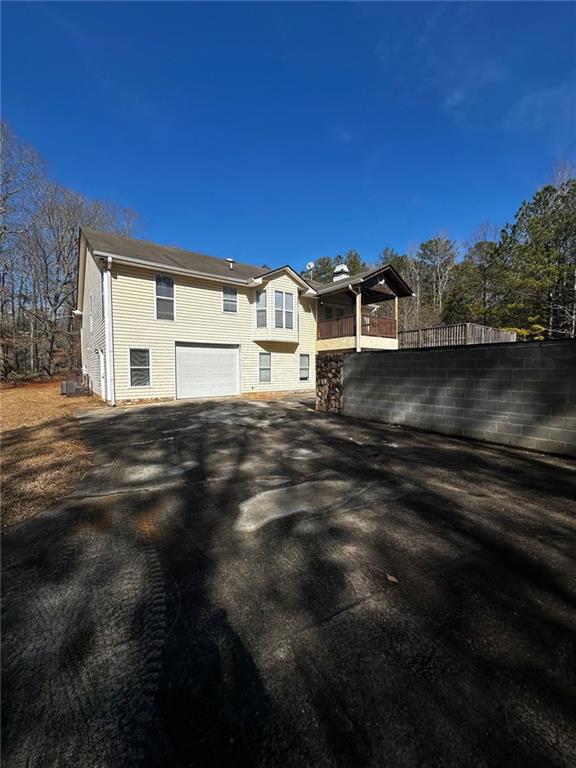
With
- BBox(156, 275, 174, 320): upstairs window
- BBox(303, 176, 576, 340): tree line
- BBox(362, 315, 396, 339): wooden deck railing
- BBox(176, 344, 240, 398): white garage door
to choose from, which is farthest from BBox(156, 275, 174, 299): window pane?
BBox(303, 176, 576, 340): tree line

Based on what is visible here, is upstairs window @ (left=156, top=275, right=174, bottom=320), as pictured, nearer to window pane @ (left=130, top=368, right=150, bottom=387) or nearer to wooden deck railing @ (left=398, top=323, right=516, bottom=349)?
window pane @ (left=130, top=368, right=150, bottom=387)

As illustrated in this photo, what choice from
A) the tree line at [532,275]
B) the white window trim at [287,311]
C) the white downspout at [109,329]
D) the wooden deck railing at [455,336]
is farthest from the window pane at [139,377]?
the tree line at [532,275]

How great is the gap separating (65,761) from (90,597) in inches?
39.4

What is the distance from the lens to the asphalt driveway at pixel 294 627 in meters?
1.24

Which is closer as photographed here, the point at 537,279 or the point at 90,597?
the point at 90,597

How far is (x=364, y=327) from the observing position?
645 inches

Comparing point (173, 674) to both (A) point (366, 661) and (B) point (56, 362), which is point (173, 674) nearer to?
(A) point (366, 661)

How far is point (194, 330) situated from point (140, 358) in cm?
248

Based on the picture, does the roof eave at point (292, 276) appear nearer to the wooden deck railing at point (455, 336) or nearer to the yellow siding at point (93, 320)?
the wooden deck railing at point (455, 336)

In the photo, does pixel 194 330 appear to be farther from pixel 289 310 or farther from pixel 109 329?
pixel 289 310

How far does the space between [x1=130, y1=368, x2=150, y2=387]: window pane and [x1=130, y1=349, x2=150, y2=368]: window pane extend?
7.4 inches

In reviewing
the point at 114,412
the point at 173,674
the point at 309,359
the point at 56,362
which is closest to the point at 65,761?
the point at 173,674

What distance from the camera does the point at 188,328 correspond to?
44.8 ft

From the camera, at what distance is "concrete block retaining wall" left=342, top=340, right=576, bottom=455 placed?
197 inches
